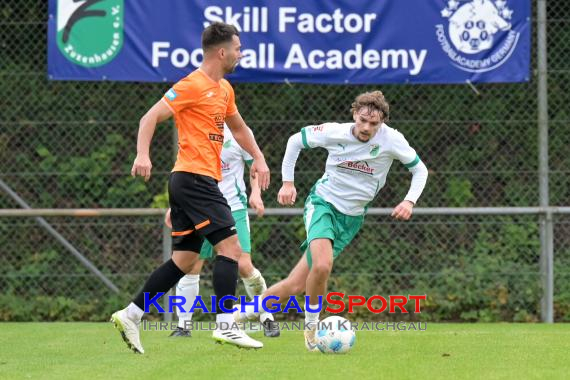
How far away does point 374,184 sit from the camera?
7.66 meters

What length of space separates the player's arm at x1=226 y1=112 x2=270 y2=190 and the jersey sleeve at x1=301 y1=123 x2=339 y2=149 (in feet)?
1.41

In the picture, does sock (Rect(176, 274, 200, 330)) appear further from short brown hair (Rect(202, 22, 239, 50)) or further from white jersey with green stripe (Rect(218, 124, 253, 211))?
short brown hair (Rect(202, 22, 239, 50))

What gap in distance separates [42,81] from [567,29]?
17.3ft

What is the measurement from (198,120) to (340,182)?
117 centimetres

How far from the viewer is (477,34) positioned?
1043 centimetres

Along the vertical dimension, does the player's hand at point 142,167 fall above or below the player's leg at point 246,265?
above

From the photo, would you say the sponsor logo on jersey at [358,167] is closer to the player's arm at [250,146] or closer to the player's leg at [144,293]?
the player's arm at [250,146]

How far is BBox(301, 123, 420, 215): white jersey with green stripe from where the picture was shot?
7.51 m

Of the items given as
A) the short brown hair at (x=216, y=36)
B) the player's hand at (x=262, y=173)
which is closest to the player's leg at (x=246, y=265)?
the player's hand at (x=262, y=173)

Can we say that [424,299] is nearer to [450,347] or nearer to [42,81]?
[450,347]

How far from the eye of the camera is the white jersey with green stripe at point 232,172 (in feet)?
28.9

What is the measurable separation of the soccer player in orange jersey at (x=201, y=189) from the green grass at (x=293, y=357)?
289 millimetres

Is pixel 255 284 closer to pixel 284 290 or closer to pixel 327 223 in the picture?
pixel 284 290

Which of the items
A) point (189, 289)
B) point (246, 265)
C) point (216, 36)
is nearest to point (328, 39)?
point (246, 265)
